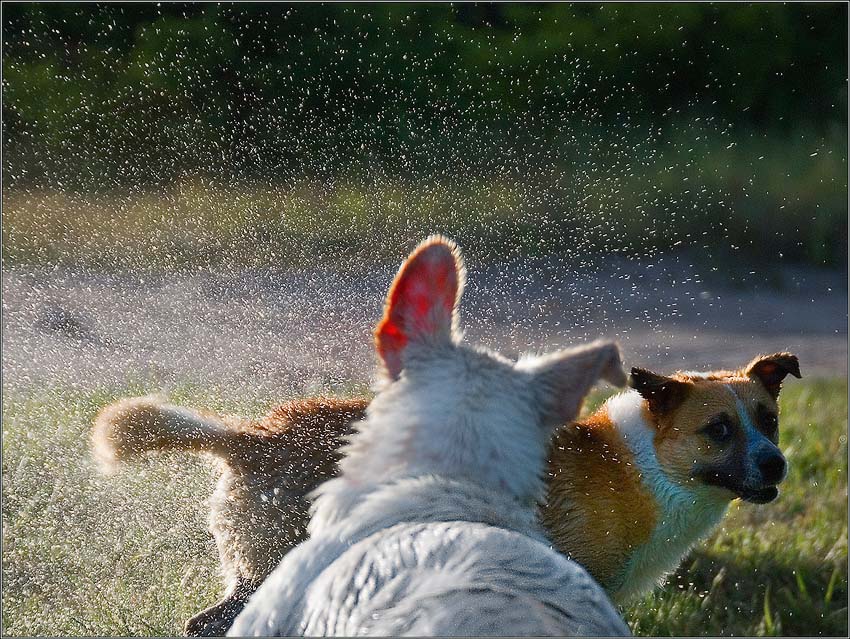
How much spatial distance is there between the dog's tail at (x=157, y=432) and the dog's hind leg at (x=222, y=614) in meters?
0.39

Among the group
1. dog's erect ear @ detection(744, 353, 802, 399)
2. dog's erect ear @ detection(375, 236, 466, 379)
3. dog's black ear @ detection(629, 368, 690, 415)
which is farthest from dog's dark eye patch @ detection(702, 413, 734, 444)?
dog's erect ear @ detection(375, 236, 466, 379)

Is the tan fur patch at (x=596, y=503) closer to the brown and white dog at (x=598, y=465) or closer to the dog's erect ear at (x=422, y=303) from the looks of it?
the brown and white dog at (x=598, y=465)

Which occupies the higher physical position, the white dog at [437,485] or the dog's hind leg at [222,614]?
the white dog at [437,485]

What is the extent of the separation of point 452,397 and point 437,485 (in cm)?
19

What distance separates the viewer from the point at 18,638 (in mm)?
4195

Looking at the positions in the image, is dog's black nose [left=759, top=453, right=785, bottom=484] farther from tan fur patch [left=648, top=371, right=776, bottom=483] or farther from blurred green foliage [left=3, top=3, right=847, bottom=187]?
blurred green foliage [left=3, top=3, right=847, bottom=187]

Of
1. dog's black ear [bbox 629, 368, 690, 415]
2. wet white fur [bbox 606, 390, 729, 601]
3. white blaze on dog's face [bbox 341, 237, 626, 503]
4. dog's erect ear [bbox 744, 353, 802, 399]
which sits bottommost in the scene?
wet white fur [bbox 606, 390, 729, 601]

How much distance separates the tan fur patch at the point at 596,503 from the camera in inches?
142

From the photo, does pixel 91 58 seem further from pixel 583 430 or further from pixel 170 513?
pixel 583 430

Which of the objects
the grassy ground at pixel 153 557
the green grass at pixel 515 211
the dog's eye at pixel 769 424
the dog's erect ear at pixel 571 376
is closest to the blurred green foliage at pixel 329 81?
the green grass at pixel 515 211

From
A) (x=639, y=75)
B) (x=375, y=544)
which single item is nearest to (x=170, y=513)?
(x=375, y=544)

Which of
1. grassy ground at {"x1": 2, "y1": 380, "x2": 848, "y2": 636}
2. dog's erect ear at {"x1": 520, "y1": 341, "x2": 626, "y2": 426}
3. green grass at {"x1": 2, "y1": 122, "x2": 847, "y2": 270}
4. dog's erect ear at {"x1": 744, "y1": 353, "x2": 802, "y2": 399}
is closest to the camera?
dog's erect ear at {"x1": 520, "y1": 341, "x2": 626, "y2": 426}

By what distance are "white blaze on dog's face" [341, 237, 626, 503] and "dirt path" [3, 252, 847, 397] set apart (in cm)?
203

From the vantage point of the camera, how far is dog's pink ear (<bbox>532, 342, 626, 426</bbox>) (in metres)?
2.54
